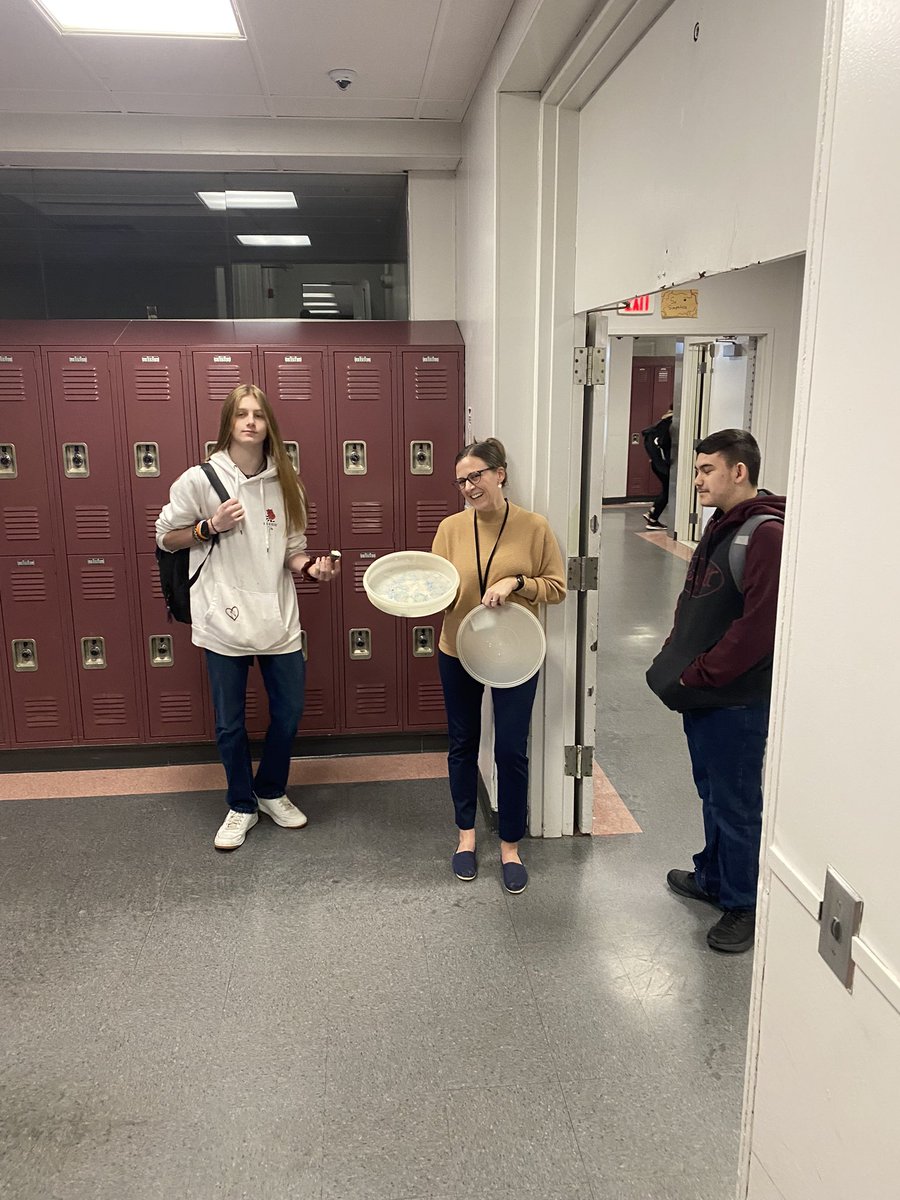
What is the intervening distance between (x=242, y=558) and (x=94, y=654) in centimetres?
123

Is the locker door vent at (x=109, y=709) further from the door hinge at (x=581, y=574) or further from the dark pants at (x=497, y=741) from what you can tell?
the door hinge at (x=581, y=574)

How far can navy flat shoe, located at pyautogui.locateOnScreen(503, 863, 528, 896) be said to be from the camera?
2.85 metres

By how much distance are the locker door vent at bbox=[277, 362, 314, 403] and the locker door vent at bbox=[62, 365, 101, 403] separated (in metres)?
0.78

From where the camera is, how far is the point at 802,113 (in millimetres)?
1362

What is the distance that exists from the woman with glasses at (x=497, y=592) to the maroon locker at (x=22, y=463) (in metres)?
1.94

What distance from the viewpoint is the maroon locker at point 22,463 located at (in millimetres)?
3572

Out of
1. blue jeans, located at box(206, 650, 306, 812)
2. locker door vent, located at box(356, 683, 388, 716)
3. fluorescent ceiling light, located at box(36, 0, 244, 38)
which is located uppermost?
fluorescent ceiling light, located at box(36, 0, 244, 38)

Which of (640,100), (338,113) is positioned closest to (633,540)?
(338,113)

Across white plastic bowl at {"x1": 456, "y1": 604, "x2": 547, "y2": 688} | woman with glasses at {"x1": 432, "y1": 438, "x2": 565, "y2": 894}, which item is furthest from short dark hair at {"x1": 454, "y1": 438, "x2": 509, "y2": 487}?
white plastic bowl at {"x1": 456, "y1": 604, "x2": 547, "y2": 688}

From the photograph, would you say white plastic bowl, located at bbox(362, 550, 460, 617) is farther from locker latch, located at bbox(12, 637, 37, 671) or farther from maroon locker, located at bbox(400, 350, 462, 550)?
locker latch, located at bbox(12, 637, 37, 671)

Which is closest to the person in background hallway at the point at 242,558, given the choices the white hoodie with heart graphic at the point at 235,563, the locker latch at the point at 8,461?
the white hoodie with heart graphic at the point at 235,563

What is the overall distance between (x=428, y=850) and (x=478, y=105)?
2.86 meters

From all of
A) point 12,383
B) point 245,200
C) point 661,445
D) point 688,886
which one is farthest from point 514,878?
point 661,445

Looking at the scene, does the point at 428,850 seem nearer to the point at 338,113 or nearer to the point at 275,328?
the point at 275,328
